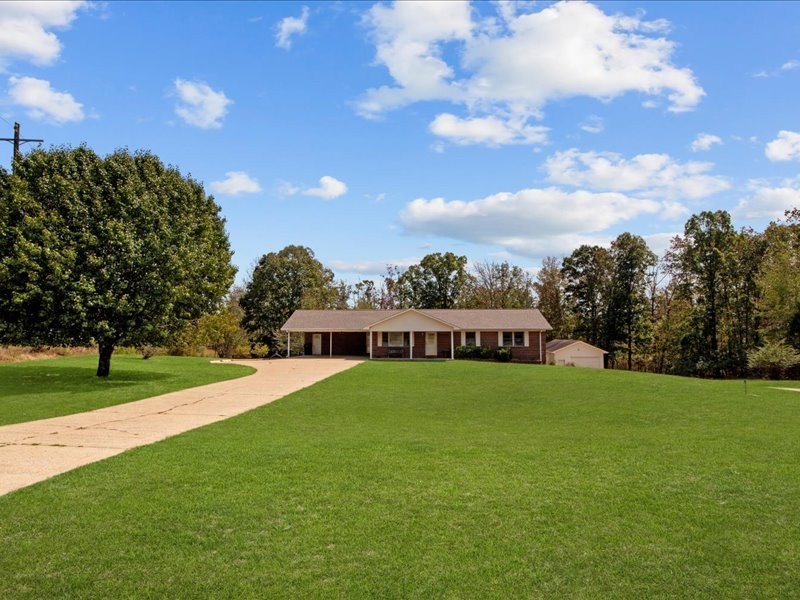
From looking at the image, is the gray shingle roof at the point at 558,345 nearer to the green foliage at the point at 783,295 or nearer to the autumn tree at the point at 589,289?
the autumn tree at the point at 589,289

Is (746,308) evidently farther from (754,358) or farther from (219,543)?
(219,543)

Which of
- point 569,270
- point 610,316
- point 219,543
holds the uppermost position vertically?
point 569,270

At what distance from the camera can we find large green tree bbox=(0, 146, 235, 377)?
1642 cm

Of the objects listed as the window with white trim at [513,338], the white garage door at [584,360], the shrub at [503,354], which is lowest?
the white garage door at [584,360]

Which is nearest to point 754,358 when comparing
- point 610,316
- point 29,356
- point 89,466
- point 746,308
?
point 746,308

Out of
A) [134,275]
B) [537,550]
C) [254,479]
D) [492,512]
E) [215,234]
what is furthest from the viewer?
[215,234]

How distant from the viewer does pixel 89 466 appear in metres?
7.37

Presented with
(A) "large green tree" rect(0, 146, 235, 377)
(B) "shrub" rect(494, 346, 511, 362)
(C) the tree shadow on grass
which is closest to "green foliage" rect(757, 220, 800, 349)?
(B) "shrub" rect(494, 346, 511, 362)

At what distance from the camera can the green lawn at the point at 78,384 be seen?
43.8ft

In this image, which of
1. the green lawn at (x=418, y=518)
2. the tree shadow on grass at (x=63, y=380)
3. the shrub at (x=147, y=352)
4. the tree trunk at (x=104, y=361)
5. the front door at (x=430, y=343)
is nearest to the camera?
the green lawn at (x=418, y=518)

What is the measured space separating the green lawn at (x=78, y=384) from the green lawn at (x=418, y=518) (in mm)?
6053

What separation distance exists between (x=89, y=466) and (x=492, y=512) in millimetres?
5254

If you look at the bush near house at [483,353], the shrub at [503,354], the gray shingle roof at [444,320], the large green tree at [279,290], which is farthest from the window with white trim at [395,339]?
the large green tree at [279,290]

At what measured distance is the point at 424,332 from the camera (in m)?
40.0
